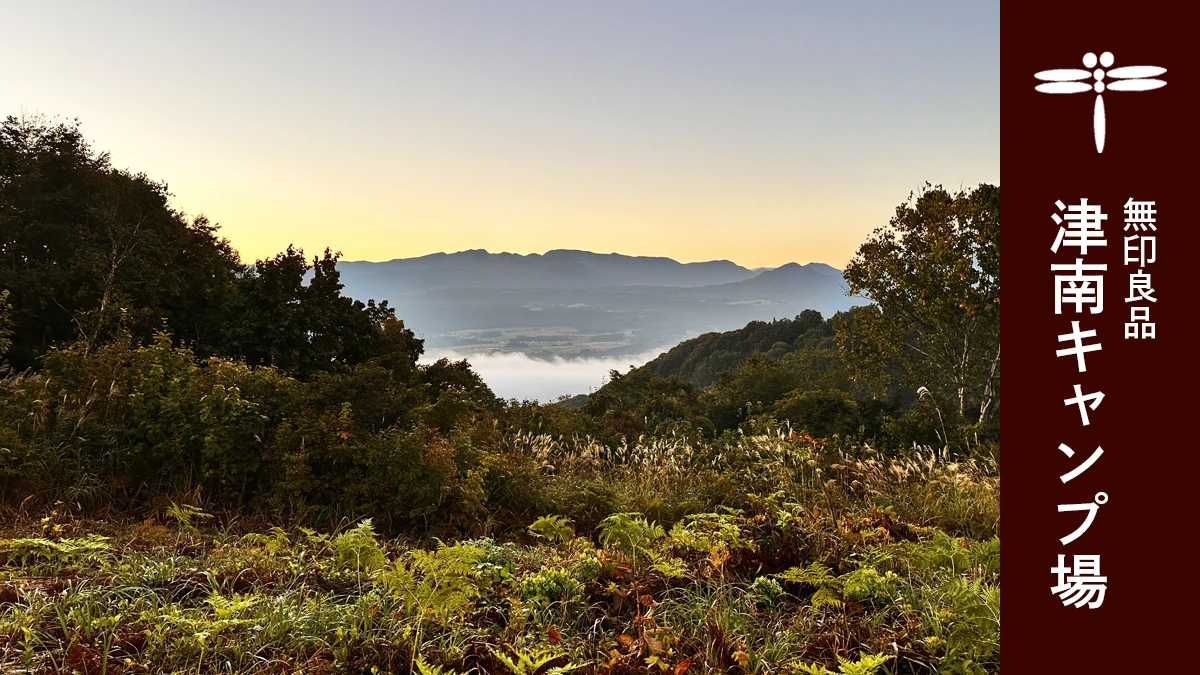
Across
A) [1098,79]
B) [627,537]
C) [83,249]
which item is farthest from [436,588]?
[83,249]

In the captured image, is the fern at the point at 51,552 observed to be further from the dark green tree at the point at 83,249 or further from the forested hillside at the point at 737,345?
the forested hillside at the point at 737,345

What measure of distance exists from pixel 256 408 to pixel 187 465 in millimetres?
664

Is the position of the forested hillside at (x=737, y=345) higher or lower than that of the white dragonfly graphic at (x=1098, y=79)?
lower

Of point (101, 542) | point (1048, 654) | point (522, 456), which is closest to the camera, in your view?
point (1048, 654)

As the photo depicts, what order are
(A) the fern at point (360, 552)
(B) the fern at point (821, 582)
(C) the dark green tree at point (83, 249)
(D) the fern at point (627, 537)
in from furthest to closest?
1. (C) the dark green tree at point (83, 249)
2. (D) the fern at point (627, 537)
3. (A) the fern at point (360, 552)
4. (B) the fern at point (821, 582)

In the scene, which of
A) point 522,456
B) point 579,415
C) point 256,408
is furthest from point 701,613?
point 579,415

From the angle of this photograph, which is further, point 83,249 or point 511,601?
point 83,249

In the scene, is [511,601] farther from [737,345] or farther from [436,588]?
[737,345]

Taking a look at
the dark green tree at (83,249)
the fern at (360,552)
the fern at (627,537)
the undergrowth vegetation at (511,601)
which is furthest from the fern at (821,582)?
the dark green tree at (83,249)

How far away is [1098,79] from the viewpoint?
2859 mm

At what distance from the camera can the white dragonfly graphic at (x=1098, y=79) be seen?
2822mm

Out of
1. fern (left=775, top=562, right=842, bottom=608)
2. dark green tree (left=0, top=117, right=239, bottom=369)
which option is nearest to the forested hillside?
dark green tree (left=0, top=117, right=239, bottom=369)

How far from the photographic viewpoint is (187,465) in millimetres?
5203

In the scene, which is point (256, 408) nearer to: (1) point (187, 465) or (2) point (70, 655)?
(1) point (187, 465)
